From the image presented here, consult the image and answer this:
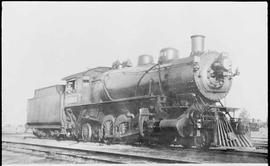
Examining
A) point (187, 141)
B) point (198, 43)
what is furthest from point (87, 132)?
point (198, 43)

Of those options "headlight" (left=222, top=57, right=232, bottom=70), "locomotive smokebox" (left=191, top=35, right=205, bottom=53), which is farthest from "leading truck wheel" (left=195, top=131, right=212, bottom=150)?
"locomotive smokebox" (left=191, top=35, right=205, bottom=53)

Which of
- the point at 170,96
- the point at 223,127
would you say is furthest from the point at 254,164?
the point at 170,96

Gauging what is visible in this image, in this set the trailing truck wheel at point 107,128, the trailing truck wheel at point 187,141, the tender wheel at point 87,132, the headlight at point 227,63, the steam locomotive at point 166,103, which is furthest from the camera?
the tender wheel at point 87,132

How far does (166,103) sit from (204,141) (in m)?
1.62

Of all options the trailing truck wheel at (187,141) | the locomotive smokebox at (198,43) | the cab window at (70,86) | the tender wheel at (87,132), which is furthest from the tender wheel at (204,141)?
the cab window at (70,86)

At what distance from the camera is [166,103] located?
34.6 feet

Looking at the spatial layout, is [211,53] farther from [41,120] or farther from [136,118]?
[41,120]

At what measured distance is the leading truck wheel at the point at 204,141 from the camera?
966 centimetres

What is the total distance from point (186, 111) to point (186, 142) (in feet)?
3.00

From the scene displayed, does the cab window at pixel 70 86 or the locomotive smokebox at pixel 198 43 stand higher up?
the locomotive smokebox at pixel 198 43

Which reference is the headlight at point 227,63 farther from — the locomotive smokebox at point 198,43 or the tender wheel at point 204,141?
the tender wheel at point 204,141

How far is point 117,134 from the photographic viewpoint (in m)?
11.4

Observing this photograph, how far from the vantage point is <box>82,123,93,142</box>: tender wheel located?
13.2 meters

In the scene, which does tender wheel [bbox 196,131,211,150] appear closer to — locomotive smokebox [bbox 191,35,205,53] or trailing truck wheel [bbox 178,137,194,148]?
trailing truck wheel [bbox 178,137,194,148]
